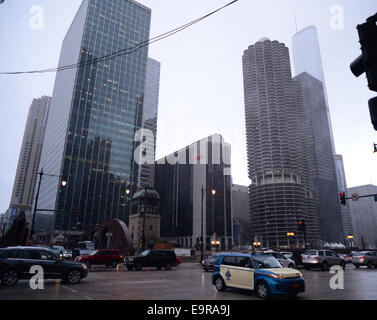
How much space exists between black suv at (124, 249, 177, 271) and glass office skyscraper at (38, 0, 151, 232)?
94039 millimetres

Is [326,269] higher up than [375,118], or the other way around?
[375,118]

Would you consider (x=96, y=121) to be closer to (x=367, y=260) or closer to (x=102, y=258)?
(x=102, y=258)

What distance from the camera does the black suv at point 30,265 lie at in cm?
1298

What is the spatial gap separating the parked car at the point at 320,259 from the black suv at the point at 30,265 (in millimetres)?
18992

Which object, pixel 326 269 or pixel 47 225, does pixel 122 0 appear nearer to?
pixel 47 225

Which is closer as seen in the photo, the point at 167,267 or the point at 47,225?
the point at 167,267

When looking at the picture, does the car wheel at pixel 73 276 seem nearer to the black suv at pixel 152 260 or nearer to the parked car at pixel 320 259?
the black suv at pixel 152 260

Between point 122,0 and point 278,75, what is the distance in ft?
339

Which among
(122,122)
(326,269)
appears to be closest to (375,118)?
(326,269)

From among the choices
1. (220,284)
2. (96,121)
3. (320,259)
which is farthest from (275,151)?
(220,284)

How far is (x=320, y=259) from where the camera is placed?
955 inches

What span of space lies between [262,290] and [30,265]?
419 inches

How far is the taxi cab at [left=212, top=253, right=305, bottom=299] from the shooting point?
10031 mm
